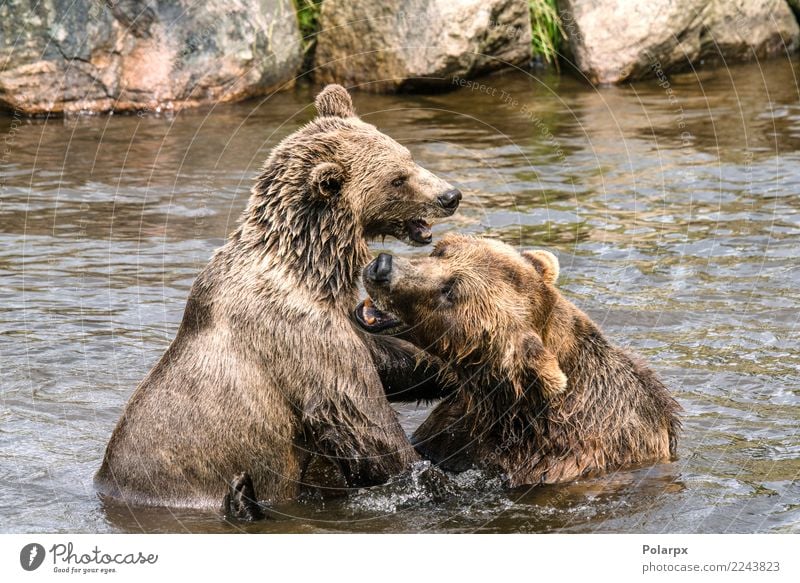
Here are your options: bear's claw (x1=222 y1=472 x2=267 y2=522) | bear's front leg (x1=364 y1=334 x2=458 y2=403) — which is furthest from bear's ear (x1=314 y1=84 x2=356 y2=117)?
bear's claw (x1=222 y1=472 x2=267 y2=522)

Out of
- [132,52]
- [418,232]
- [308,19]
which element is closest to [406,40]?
[308,19]

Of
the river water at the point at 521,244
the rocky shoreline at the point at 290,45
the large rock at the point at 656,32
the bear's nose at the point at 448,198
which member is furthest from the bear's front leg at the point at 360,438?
the large rock at the point at 656,32

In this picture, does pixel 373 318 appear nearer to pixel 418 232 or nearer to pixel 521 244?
pixel 418 232

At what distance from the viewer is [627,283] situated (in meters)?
12.3

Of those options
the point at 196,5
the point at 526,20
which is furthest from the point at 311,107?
the point at 526,20

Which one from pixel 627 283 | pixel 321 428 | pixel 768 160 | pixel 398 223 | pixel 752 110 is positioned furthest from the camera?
pixel 752 110

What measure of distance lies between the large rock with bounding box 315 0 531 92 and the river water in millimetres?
419

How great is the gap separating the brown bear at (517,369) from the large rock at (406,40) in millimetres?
10983

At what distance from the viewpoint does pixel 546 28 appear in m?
20.0

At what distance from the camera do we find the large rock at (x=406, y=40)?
61.3 feet

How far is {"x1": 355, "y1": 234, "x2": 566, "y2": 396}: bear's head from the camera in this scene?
7.86 meters

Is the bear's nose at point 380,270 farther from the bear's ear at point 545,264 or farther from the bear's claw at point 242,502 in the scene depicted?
the bear's claw at point 242,502

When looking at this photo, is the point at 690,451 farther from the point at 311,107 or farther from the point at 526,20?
the point at 526,20

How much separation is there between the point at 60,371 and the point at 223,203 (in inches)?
177
